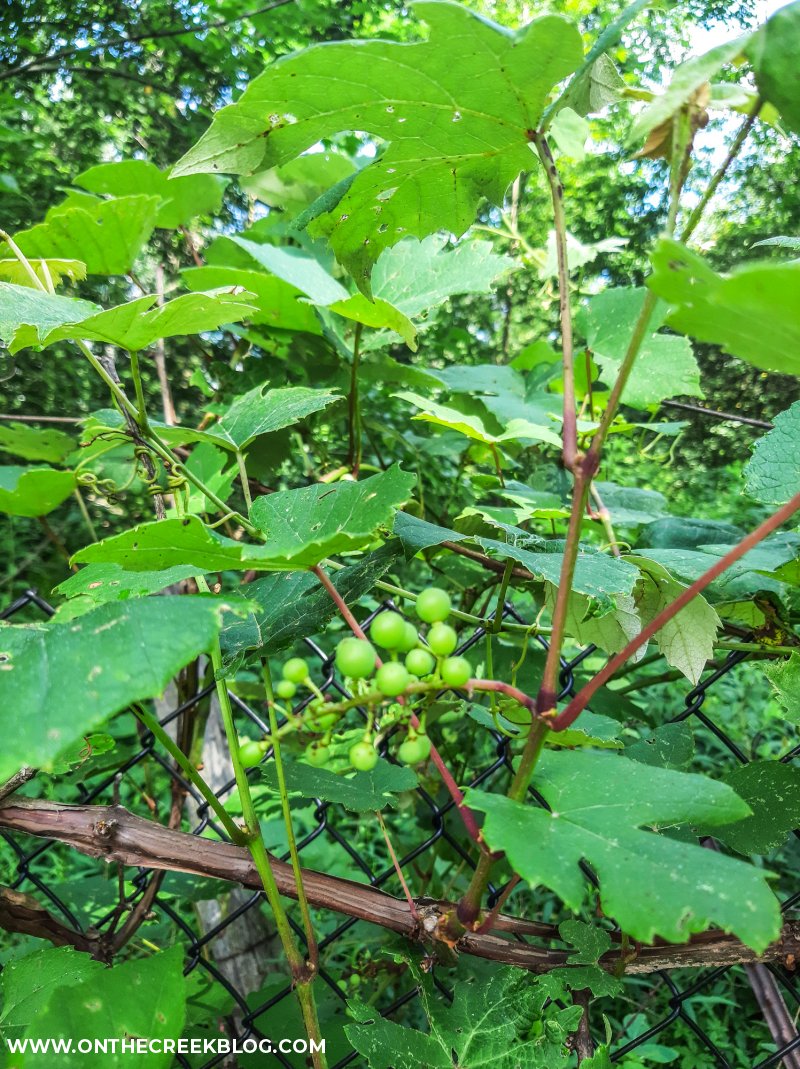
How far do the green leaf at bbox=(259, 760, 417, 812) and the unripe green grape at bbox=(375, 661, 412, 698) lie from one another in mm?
364

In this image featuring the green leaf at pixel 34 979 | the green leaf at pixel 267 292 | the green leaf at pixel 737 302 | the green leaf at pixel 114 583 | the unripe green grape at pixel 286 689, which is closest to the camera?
the green leaf at pixel 737 302

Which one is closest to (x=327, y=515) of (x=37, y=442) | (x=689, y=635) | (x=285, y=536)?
(x=285, y=536)

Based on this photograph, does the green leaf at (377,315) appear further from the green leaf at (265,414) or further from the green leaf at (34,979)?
the green leaf at (34,979)

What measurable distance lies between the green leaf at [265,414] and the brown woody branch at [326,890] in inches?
17.1

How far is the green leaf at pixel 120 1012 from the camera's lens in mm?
592

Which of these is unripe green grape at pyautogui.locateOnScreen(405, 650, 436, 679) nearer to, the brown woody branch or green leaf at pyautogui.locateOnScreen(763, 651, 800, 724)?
the brown woody branch

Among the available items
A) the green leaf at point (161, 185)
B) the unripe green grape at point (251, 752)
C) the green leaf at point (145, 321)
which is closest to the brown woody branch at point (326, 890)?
the unripe green grape at point (251, 752)

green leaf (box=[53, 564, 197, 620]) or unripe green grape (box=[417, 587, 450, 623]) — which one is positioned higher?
unripe green grape (box=[417, 587, 450, 623])

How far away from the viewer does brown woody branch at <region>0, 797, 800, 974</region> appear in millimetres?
681

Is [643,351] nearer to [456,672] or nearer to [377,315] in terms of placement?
[377,315]

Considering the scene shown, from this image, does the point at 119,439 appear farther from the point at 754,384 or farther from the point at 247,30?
the point at 754,384

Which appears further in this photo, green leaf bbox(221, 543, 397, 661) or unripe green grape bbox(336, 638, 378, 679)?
green leaf bbox(221, 543, 397, 661)

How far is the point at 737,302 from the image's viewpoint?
0.37 m

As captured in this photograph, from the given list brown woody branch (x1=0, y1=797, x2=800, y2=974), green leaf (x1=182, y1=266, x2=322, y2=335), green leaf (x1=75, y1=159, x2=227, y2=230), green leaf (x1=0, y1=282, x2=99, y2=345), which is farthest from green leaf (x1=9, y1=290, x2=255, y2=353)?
green leaf (x1=75, y1=159, x2=227, y2=230)
